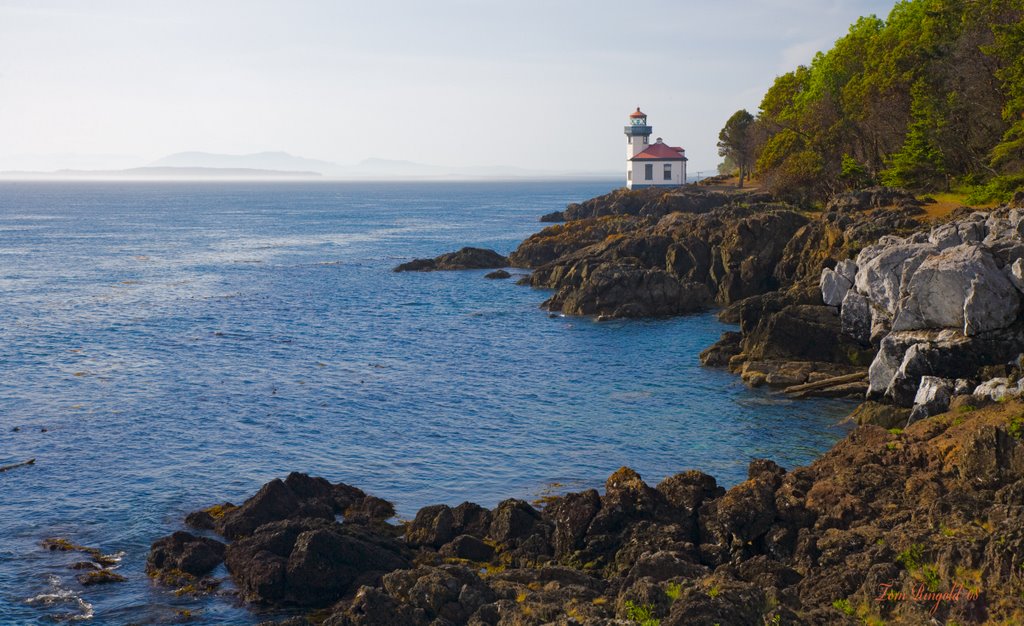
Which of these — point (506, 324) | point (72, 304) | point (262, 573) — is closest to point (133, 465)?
point (262, 573)

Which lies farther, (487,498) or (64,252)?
(64,252)

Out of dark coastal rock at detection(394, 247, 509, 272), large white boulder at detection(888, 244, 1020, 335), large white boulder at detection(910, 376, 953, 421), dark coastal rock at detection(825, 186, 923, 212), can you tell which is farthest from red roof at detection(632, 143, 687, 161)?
large white boulder at detection(910, 376, 953, 421)

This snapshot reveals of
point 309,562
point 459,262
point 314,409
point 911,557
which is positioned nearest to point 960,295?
point 911,557

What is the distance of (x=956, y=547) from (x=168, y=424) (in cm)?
3141

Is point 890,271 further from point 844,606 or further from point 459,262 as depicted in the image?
point 459,262

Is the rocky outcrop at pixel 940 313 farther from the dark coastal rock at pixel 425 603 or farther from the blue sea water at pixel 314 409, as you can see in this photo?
the dark coastal rock at pixel 425 603

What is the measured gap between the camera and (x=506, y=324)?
62.8 m

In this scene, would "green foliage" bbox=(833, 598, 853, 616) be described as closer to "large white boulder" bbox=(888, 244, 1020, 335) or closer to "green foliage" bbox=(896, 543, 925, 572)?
"green foliage" bbox=(896, 543, 925, 572)

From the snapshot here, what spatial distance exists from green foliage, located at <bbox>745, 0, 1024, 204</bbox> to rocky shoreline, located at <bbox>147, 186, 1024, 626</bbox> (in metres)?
25.0

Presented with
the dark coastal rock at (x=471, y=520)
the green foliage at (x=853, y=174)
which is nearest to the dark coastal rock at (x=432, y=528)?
the dark coastal rock at (x=471, y=520)

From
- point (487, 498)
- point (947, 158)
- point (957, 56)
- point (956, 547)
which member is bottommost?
point (487, 498)

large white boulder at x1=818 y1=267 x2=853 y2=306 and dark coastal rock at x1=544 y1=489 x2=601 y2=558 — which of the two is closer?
dark coastal rock at x1=544 y1=489 x2=601 y2=558

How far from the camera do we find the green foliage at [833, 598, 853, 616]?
18.4 m

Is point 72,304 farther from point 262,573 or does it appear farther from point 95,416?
point 262,573
